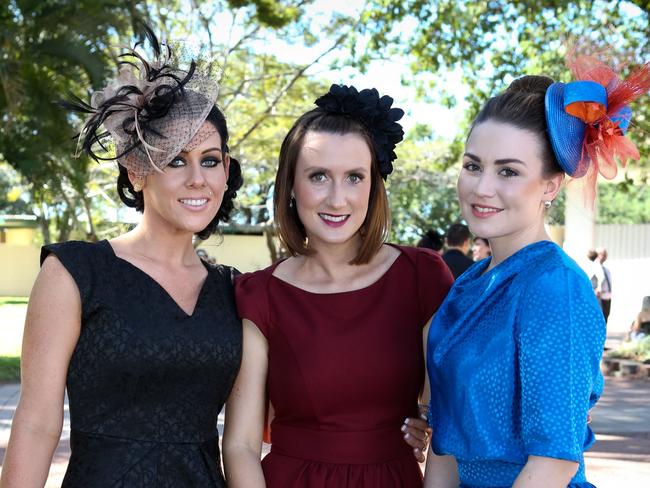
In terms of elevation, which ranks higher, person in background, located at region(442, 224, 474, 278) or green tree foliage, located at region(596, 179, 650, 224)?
person in background, located at region(442, 224, 474, 278)

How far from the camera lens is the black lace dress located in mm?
2775

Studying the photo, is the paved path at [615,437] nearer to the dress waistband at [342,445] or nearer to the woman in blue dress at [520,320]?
the dress waistband at [342,445]

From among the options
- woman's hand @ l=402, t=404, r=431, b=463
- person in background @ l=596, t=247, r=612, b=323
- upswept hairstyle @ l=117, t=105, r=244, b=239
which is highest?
upswept hairstyle @ l=117, t=105, r=244, b=239

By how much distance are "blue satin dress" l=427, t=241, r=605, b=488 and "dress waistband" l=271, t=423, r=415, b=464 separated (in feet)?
1.38

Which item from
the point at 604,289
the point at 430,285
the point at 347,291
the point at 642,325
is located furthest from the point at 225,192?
the point at 604,289

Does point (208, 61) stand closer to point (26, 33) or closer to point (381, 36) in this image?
point (26, 33)

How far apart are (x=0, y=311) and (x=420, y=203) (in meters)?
18.2

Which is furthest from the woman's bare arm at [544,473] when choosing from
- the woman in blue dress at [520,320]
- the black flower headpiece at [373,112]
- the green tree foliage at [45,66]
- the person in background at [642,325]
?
the person in background at [642,325]

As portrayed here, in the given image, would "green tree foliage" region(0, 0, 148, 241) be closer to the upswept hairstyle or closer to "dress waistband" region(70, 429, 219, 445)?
the upswept hairstyle

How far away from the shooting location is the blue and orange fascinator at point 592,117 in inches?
98.4

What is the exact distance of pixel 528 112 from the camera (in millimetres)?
2547

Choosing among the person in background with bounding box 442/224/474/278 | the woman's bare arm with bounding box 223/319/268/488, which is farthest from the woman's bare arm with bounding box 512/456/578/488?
the person in background with bounding box 442/224/474/278

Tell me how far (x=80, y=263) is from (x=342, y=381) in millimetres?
913

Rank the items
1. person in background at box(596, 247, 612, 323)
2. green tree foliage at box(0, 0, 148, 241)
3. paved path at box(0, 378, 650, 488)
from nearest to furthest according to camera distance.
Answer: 1. paved path at box(0, 378, 650, 488)
2. green tree foliage at box(0, 0, 148, 241)
3. person in background at box(596, 247, 612, 323)
